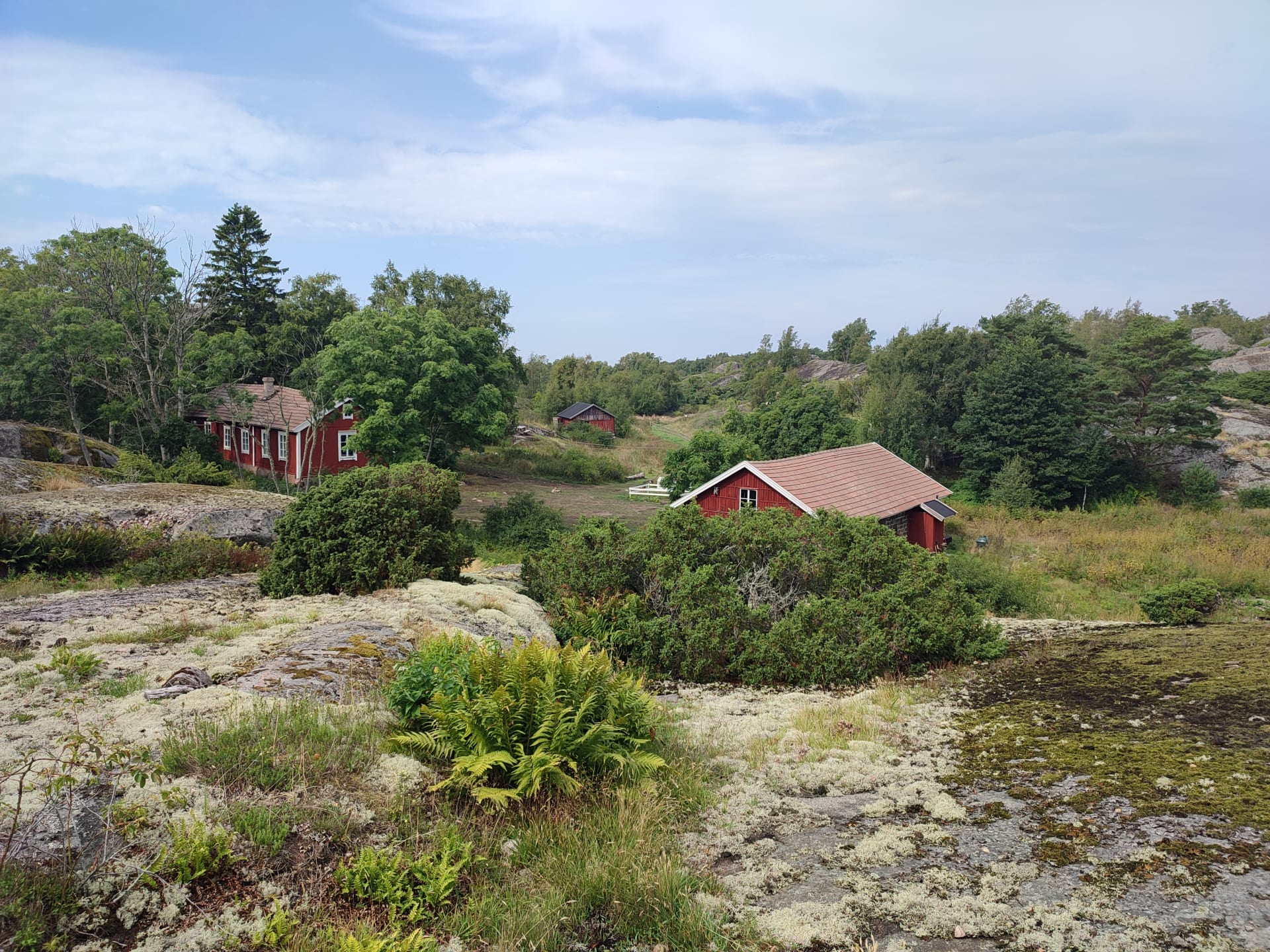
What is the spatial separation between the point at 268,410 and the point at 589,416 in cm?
3720

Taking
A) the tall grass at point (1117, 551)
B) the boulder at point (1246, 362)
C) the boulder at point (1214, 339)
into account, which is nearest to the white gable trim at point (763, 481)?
the tall grass at point (1117, 551)

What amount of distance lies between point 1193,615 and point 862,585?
8.03 meters

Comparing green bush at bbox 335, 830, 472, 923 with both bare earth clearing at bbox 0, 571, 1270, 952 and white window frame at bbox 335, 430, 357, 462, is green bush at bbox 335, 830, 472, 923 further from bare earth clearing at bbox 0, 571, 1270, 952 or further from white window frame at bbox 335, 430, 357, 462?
white window frame at bbox 335, 430, 357, 462

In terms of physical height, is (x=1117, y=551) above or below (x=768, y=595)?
below

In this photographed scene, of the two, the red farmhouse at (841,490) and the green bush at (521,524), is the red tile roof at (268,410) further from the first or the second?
the red farmhouse at (841,490)

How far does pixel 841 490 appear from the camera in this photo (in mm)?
21906

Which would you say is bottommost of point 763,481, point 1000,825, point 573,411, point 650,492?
point 650,492

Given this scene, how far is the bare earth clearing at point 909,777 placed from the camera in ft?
10.7

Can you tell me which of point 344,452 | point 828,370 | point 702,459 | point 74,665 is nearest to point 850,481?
point 702,459

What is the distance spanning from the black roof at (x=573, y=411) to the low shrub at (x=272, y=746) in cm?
6177

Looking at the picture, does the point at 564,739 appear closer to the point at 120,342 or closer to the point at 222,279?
the point at 120,342

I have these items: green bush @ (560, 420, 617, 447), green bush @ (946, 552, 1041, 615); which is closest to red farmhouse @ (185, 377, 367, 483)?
green bush @ (946, 552, 1041, 615)

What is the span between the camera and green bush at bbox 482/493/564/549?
78.1 feet

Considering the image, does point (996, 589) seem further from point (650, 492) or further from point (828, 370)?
point (828, 370)
